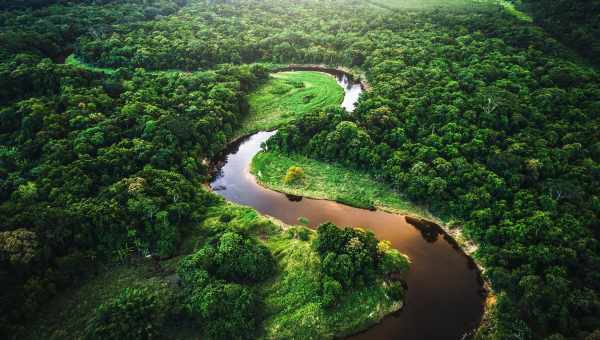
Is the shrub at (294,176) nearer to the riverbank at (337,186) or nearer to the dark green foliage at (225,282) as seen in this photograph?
the riverbank at (337,186)

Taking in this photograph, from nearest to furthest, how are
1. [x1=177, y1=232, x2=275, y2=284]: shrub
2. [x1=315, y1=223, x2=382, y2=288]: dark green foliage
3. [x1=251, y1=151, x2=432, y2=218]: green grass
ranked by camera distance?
[x1=315, y1=223, x2=382, y2=288]: dark green foliage → [x1=177, y1=232, x2=275, y2=284]: shrub → [x1=251, y1=151, x2=432, y2=218]: green grass

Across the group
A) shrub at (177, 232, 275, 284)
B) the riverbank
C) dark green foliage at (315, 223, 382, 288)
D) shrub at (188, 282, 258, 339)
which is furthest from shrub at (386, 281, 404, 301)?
shrub at (188, 282, 258, 339)

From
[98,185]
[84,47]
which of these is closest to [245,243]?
[98,185]

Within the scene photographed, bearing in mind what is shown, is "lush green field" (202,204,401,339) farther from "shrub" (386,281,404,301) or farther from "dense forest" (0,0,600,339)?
"dense forest" (0,0,600,339)

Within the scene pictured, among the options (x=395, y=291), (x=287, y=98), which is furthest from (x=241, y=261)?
(x=287, y=98)

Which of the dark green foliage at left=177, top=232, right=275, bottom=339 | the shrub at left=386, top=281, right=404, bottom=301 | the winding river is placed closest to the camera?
the dark green foliage at left=177, top=232, right=275, bottom=339

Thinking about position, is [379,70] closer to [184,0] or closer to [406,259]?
[406,259]
